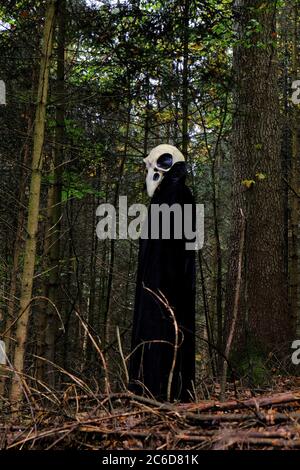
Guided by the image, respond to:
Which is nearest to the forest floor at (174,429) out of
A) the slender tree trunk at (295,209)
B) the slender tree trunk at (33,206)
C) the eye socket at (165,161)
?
the slender tree trunk at (33,206)

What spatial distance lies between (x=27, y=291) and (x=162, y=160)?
71.9 inches

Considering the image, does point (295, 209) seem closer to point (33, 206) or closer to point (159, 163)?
point (159, 163)

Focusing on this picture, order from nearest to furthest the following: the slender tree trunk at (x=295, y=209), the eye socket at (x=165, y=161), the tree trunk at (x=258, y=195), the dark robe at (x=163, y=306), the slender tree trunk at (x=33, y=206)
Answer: the dark robe at (x=163, y=306), the eye socket at (x=165, y=161), the slender tree trunk at (x=33, y=206), the tree trunk at (x=258, y=195), the slender tree trunk at (x=295, y=209)

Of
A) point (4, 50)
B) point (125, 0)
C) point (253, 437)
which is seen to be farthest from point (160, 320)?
point (125, 0)

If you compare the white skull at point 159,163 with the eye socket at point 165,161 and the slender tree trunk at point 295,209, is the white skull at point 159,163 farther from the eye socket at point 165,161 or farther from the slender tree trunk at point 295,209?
the slender tree trunk at point 295,209

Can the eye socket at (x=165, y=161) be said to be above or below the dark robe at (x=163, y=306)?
above

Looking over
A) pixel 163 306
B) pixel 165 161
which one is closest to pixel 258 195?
pixel 165 161

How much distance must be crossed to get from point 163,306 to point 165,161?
4.31ft

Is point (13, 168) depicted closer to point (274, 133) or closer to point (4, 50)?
point (4, 50)

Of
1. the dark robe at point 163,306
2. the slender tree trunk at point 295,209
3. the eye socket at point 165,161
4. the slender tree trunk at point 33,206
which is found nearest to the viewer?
the dark robe at point 163,306

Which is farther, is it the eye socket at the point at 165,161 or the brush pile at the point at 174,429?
the eye socket at the point at 165,161

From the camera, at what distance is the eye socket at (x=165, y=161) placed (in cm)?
470

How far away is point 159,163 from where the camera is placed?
4.72 metres

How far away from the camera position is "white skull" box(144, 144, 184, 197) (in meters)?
4.70
